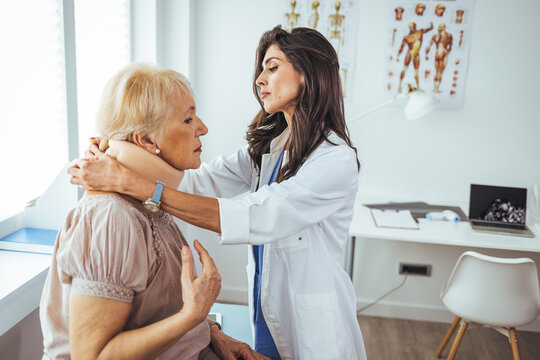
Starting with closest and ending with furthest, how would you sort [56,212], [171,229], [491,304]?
1. [171,229]
2. [56,212]
3. [491,304]

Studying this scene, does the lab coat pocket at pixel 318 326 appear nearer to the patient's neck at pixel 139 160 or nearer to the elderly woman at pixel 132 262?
the elderly woman at pixel 132 262

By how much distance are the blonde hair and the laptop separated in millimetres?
1845

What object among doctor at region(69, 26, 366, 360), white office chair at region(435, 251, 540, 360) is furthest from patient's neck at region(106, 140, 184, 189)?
white office chair at region(435, 251, 540, 360)

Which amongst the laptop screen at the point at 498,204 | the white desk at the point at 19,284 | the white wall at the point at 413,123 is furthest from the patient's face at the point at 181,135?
the laptop screen at the point at 498,204

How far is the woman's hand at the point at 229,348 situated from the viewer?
1.26m

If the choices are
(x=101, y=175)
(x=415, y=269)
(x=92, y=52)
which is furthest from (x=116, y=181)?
(x=415, y=269)

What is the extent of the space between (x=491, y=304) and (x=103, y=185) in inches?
68.2

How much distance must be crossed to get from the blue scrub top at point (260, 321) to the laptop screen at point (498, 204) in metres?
1.37

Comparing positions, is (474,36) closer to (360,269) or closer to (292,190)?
(360,269)

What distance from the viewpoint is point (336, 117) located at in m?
1.41

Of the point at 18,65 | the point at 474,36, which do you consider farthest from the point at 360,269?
the point at 18,65

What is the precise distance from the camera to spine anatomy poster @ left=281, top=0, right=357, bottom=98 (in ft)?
8.66

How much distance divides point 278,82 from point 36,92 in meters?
0.82

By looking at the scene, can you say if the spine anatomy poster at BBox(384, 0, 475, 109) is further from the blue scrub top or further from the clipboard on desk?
the blue scrub top
